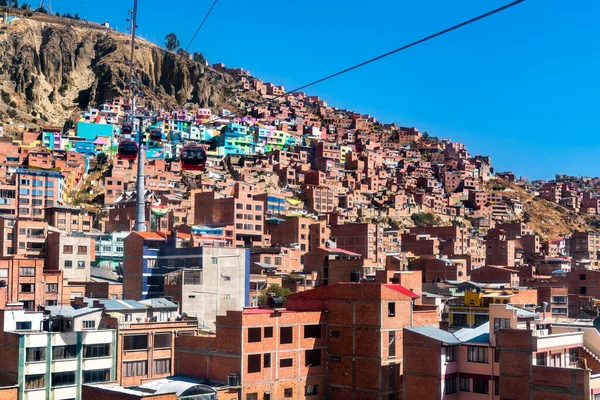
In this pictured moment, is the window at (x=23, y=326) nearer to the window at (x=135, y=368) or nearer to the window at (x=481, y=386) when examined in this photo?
the window at (x=135, y=368)

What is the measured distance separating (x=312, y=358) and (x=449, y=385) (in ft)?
23.9

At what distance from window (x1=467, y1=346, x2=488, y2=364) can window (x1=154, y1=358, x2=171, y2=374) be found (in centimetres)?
1370

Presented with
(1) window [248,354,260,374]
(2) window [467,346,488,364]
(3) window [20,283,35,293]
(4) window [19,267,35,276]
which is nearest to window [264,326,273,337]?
(1) window [248,354,260,374]

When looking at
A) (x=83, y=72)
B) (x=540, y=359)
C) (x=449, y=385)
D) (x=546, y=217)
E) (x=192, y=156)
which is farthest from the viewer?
(x=83, y=72)

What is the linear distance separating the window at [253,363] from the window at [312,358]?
252 cm

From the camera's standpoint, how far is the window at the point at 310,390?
1318 inches

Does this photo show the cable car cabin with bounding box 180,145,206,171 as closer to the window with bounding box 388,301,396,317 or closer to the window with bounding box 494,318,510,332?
the window with bounding box 388,301,396,317

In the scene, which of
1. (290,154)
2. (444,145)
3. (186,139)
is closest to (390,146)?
(444,145)

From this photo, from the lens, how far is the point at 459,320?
39.7 m

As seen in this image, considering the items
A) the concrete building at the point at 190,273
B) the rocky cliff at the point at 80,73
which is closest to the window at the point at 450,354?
the concrete building at the point at 190,273

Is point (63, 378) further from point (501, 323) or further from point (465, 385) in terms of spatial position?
point (501, 323)

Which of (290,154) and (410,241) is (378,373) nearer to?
(410,241)

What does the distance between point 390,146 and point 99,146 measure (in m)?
57.6

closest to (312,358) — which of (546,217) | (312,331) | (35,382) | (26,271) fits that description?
(312,331)
